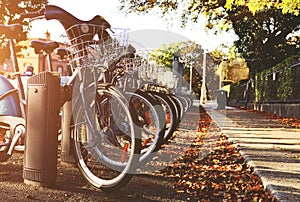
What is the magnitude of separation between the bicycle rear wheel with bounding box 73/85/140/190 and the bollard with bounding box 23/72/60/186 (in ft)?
0.74

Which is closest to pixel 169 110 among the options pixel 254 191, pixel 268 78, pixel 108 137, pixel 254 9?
pixel 108 137

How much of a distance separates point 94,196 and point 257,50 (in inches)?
867

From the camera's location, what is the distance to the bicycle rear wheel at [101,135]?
3.52 metres

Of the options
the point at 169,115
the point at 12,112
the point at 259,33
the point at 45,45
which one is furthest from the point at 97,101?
the point at 259,33

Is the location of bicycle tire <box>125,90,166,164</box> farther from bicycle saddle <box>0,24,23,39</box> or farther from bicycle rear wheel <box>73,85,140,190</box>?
bicycle saddle <box>0,24,23,39</box>

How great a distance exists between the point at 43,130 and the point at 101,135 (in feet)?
1.73

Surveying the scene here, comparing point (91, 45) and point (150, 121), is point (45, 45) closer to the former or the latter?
point (91, 45)

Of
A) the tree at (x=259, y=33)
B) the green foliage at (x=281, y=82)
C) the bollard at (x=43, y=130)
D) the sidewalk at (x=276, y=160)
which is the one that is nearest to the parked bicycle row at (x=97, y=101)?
the bollard at (x=43, y=130)

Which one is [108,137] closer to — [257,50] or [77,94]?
[77,94]

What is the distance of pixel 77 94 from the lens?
374 centimetres

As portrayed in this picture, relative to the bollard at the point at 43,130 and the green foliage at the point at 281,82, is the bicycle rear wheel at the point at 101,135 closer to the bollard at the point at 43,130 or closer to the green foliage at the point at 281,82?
the bollard at the point at 43,130

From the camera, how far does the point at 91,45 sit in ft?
12.1

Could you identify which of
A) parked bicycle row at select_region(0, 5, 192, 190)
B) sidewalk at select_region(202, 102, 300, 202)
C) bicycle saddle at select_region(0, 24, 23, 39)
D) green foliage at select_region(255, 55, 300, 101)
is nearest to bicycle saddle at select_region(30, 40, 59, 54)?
bicycle saddle at select_region(0, 24, 23, 39)

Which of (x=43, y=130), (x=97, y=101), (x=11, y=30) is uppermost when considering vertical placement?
(x=11, y=30)
